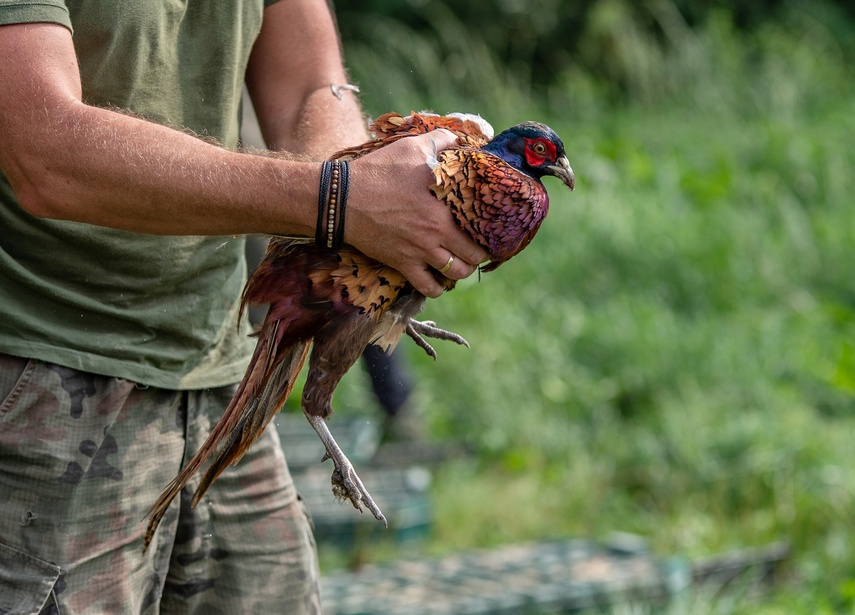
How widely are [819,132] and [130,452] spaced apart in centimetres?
750

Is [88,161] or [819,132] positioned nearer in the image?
[88,161]

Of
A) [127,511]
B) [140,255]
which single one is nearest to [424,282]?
[140,255]

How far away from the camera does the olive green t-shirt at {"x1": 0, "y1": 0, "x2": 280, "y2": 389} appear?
2.11m

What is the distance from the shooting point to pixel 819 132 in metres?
8.61

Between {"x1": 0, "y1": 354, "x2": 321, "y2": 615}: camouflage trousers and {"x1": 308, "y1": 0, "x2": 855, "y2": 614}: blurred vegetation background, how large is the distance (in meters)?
0.85

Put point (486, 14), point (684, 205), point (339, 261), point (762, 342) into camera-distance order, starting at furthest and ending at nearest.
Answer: point (486, 14) → point (684, 205) → point (762, 342) → point (339, 261)

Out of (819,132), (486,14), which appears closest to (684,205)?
(819,132)

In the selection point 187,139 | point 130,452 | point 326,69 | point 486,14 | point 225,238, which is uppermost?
point 187,139

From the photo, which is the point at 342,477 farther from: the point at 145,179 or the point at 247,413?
the point at 145,179

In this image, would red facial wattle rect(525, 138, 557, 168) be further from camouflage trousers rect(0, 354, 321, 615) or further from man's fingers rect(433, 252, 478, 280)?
camouflage trousers rect(0, 354, 321, 615)

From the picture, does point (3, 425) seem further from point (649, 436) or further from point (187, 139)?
point (649, 436)

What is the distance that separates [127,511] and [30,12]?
987 mm

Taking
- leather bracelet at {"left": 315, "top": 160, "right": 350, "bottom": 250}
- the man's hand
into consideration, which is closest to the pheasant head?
the man's hand

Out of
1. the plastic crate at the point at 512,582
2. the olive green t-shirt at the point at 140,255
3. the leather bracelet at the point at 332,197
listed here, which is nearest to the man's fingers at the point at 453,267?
the leather bracelet at the point at 332,197
